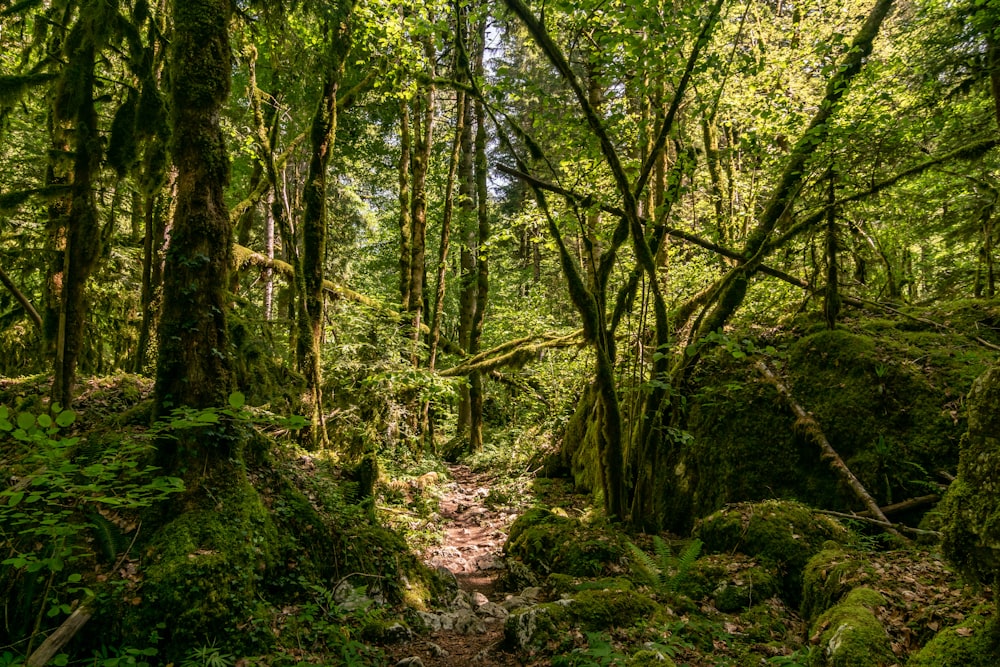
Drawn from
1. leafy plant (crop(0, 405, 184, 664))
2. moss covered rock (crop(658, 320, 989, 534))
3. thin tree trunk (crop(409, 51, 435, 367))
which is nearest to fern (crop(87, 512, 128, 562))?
leafy plant (crop(0, 405, 184, 664))

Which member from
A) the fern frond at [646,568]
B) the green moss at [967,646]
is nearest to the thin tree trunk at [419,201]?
the fern frond at [646,568]

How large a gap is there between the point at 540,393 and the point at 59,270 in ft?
33.7

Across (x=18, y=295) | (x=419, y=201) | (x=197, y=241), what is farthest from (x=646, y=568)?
(x=419, y=201)

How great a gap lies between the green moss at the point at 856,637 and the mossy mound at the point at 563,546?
261cm

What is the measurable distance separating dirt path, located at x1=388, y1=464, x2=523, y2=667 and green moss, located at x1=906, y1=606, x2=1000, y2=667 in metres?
2.74

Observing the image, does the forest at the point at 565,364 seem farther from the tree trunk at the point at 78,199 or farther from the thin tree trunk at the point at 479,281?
the thin tree trunk at the point at 479,281

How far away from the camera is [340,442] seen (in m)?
9.16

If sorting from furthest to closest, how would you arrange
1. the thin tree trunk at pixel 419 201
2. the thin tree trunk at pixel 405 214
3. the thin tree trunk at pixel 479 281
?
the thin tree trunk at pixel 479 281, the thin tree trunk at pixel 405 214, the thin tree trunk at pixel 419 201

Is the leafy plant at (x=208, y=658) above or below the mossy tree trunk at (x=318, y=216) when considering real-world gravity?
below

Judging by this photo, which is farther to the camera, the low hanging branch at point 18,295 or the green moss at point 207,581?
the low hanging branch at point 18,295

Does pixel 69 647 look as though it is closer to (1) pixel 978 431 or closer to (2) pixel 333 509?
(2) pixel 333 509

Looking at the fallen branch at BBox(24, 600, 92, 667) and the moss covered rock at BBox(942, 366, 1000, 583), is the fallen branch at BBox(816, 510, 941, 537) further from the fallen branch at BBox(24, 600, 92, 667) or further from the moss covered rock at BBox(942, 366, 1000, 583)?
the fallen branch at BBox(24, 600, 92, 667)

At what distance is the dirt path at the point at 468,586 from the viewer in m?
4.27

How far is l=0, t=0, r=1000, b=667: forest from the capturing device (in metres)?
3.40
